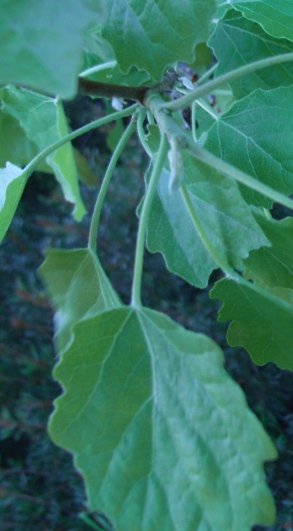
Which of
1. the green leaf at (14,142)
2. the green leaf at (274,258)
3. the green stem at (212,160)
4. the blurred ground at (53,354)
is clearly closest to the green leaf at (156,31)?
the green stem at (212,160)

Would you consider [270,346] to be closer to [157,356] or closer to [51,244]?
[157,356]

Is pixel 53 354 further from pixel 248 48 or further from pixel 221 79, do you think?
pixel 221 79

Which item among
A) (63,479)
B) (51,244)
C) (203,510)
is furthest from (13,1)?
(63,479)

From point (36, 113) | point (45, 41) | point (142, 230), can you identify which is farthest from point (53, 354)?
point (45, 41)

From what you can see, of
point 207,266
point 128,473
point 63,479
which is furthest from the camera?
point 63,479

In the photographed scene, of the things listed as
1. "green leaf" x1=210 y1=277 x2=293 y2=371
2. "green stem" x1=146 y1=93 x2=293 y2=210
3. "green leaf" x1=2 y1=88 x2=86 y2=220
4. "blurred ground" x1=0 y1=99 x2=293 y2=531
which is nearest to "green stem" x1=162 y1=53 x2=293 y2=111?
"green stem" x1=146 y1=93 x2=293 y2=210

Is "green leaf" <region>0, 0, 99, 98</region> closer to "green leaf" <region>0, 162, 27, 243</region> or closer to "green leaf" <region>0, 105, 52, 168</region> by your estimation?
"green leaf" <region>0, 162, 27, 243</region>

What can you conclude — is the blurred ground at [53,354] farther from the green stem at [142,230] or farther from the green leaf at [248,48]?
the green stem at [142,230]
